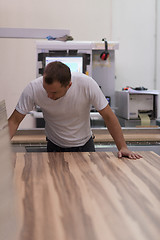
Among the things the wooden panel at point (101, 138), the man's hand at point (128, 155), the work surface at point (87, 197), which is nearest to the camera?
the work surface at point (87, 197)

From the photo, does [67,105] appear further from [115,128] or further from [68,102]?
[115,128]

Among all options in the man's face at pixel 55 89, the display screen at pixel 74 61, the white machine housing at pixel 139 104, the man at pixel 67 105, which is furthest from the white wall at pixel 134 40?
the man's face at pixel 55 89

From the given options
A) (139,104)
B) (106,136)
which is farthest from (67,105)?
(139,104)

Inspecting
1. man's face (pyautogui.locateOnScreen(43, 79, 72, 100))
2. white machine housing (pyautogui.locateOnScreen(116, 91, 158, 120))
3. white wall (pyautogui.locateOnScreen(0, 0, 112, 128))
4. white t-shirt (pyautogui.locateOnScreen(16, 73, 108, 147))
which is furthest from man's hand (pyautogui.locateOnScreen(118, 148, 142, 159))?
white wall (pyautogui.locateOnScreen(0, 0, 112, 128))

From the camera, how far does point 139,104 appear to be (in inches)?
146

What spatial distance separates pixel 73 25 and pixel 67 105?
2639 millimetres

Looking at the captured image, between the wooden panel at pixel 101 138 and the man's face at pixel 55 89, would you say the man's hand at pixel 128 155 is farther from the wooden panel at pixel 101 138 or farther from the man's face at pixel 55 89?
the wooden panel at pixel 101 138

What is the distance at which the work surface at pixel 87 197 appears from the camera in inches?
44.4

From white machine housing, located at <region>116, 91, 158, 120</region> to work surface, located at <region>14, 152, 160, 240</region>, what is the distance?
1476 millimetres

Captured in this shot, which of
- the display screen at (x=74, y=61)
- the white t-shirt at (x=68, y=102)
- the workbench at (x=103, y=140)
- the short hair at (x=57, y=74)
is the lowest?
the workbench at (x=103, y=140)

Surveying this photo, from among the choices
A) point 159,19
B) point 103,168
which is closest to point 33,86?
point 103,168

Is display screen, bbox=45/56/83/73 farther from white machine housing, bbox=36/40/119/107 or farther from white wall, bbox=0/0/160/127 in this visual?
white wall, bbox=0/0/160/127

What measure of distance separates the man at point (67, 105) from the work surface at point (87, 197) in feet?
1.01

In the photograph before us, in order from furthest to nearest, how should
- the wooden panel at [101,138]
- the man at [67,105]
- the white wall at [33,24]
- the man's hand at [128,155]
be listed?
the white wall at [33,24] < the wooden panel at [101,138] < the man at [67,105] < the man's hand at [128,155]
